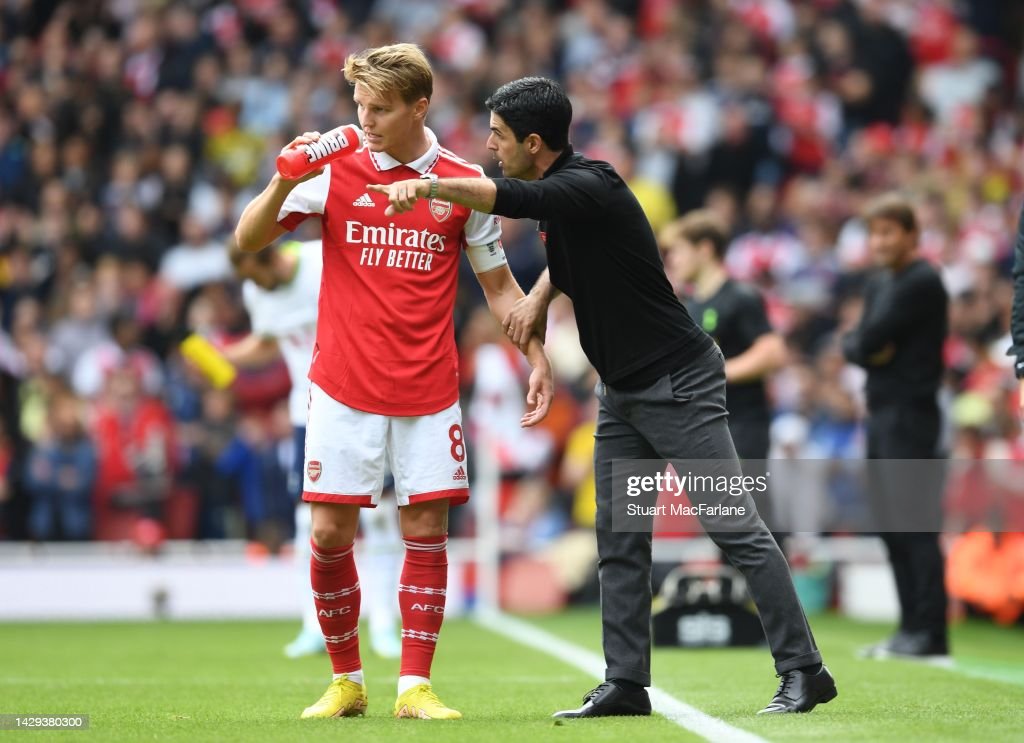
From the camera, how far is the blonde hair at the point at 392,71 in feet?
17.6

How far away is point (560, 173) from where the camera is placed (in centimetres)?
520

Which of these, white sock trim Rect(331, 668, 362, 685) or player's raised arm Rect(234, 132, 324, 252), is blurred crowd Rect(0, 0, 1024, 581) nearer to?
white sock trim Rect(331, 668, 362, 685)

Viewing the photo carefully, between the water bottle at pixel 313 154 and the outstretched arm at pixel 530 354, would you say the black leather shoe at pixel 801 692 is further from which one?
the water bottle at pixel 313 154

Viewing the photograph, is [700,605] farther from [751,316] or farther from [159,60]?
[159,60]

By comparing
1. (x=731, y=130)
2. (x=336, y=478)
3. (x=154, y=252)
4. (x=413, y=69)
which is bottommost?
(x=336, y=478)

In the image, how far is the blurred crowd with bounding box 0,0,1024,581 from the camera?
13.1 metres

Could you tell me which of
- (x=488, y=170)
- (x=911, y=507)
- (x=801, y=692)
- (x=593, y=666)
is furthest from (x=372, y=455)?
(x=488, y=170)

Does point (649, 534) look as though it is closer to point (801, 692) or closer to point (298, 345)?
point (801, 692)

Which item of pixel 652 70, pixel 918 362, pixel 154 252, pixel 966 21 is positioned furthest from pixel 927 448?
pixel 966 21

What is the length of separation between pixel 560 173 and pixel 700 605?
427cm

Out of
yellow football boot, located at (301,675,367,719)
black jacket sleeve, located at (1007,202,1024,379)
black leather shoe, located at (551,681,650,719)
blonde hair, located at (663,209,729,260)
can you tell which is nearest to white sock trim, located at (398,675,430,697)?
yellow football boot, located at (301,675,367,719)

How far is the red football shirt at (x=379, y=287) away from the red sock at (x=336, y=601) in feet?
1.76

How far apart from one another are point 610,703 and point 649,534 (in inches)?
22.5

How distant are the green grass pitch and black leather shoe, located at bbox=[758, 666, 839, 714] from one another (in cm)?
7
